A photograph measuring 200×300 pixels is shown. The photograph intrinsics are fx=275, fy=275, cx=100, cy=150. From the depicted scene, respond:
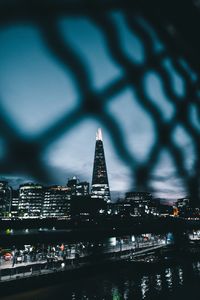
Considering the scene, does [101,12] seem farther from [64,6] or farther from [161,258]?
[161,258]

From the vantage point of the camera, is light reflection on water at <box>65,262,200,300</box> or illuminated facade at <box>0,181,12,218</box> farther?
illuminated facade at <box>0,181,12,218</box>

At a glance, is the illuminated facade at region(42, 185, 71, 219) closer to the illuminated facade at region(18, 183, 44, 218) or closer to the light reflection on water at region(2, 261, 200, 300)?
the illuminated facade at region(18, 183, 44, 218)

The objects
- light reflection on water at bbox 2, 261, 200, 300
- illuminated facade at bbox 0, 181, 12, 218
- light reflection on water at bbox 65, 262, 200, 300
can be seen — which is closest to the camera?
light reflection on water at bbox 2, 261, 200, 300

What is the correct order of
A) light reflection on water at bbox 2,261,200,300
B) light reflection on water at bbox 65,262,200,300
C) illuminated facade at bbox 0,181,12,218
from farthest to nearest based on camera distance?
illuminated facade at bbox 0,181,12,218, light reflection on water at bbox 65,262,200,300, light reflection on water at bbox 2,261,200,300

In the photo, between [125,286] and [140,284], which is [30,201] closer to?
[140,284]

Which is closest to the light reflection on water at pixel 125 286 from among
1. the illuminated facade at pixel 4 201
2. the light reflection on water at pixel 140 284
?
the light reflection on water at pixel 140 284

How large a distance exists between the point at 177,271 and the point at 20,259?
11966 millimetres

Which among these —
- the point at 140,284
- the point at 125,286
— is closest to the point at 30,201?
the point at 140,284

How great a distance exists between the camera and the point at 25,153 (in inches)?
43.0

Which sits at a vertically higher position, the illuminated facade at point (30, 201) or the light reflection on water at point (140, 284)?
the illuminated facade at point (30, 201)

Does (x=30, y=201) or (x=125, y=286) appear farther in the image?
(x=30, y=201)

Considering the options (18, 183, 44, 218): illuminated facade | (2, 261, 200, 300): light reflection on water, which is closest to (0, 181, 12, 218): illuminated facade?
(18, 183, 44, 218): illuminated facade

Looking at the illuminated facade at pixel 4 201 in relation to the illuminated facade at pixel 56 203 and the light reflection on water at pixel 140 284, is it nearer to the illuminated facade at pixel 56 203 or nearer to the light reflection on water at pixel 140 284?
the illuminated facade at pixel 56 203

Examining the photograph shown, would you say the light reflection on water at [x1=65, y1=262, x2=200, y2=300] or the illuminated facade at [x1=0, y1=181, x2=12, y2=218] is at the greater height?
the illuminated facade at [x1=0, y1=181, x2=12, y2=218]
